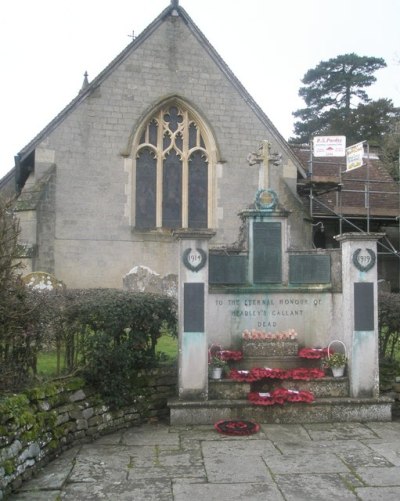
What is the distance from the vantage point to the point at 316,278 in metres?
8.88

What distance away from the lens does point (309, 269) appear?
891 centimetres

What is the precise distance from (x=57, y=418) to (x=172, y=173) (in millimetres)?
11966

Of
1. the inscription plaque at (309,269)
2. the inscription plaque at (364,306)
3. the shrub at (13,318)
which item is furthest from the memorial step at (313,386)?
the shrub at (13,318)

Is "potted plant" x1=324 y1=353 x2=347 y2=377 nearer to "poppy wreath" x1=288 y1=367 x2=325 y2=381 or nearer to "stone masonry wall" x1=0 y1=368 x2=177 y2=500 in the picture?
"poppy wreath" x1=288 y1=367 x2=325 y2=381

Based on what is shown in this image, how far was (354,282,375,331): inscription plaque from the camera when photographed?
27.1ft

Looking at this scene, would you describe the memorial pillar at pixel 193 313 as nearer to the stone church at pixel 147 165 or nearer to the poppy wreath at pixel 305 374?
the poppy wreath at pixel 305 374

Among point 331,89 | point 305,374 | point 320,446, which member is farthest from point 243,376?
point 331,89

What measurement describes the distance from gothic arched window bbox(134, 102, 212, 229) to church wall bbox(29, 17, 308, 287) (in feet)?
1.60

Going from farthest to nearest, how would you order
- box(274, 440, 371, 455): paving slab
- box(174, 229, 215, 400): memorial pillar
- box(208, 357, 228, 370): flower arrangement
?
box(208, 357, 228, 370): flower arrangement < box(174, 229, 215, 400): memorial pillar < box(274, 440, 371, 455): paving slab

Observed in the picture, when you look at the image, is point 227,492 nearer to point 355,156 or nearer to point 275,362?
point 275,362

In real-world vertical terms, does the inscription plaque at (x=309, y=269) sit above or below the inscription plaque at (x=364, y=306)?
above

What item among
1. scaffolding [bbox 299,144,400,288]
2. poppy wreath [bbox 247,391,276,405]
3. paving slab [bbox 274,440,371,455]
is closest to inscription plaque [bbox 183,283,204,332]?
poppy wreath [bbox 247,391,276,405]

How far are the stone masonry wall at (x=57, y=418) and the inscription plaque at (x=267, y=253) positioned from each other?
2.13 metres

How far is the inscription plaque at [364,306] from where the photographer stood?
27.1 ft
